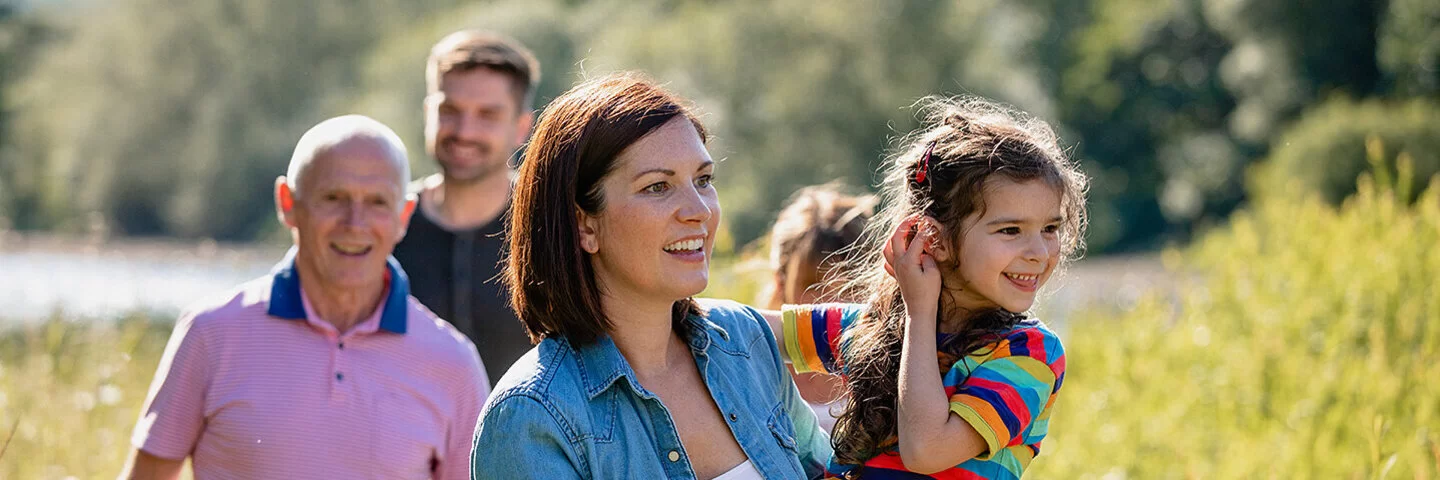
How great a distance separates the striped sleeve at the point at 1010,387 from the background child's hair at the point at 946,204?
0.17 feet

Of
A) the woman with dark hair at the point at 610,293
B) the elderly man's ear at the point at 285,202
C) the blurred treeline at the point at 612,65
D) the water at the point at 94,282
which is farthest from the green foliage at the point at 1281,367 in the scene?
the blurred treeline at the point at 612,65

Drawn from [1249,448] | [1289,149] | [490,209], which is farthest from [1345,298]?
[1289,149]

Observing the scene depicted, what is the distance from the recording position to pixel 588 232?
8.04 feet

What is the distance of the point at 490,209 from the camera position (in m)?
4.86

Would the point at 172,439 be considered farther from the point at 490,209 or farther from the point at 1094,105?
the point at 1094,105

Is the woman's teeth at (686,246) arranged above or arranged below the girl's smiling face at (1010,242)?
above

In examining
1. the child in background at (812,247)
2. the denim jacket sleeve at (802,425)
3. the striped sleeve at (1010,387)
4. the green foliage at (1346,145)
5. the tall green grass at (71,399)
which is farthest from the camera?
the green foliage at (1346,145)

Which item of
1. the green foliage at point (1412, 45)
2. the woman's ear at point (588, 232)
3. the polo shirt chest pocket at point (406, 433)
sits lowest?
the green foliage at point (1412, 45)

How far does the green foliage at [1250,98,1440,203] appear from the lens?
74.8ft

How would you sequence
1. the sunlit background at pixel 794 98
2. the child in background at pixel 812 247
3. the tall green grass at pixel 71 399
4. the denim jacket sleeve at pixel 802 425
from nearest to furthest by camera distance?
the denim jacket sleeve at pixel 802 425
the child in background at pixel 812 247
the tall green grass at pixel 71 399
the sunlit background at pixel 794 98

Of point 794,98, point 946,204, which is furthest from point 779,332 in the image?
point 794,98

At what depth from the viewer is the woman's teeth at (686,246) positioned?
2424 mm

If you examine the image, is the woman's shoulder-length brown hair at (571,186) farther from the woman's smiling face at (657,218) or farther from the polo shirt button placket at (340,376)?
the polo shirt button placket at (340,376)

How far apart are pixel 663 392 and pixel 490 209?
2.45 metres
